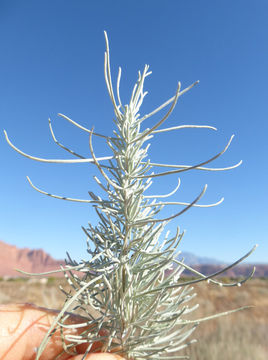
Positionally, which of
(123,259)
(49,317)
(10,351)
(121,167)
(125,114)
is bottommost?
(10,351)

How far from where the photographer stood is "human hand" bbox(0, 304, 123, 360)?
100 centimetres

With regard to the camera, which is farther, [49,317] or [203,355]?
[203,355]

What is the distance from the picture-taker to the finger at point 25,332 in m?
1.00

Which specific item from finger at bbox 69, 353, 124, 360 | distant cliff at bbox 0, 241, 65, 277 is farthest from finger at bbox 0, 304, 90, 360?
distant cliff at bbox 0, 241, 65, 277

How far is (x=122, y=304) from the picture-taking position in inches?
30.4

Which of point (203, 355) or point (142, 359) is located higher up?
point (142, 359)

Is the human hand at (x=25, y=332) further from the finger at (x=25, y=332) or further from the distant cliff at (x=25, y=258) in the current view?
the distant cliff at (x=25, y=258)

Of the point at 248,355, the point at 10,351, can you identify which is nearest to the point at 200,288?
the point at 248,355

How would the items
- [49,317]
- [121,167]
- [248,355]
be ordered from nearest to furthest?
1. [121,167]
2. [49,317]
3. [248,355]

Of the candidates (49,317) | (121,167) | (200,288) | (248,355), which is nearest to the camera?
(121,167)

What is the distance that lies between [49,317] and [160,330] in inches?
16.8

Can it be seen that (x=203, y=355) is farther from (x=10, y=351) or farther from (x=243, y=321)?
(x=10, y=351)

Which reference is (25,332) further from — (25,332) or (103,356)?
(103,356)

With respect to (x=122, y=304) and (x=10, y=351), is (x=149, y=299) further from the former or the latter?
(x=10, y=351)
